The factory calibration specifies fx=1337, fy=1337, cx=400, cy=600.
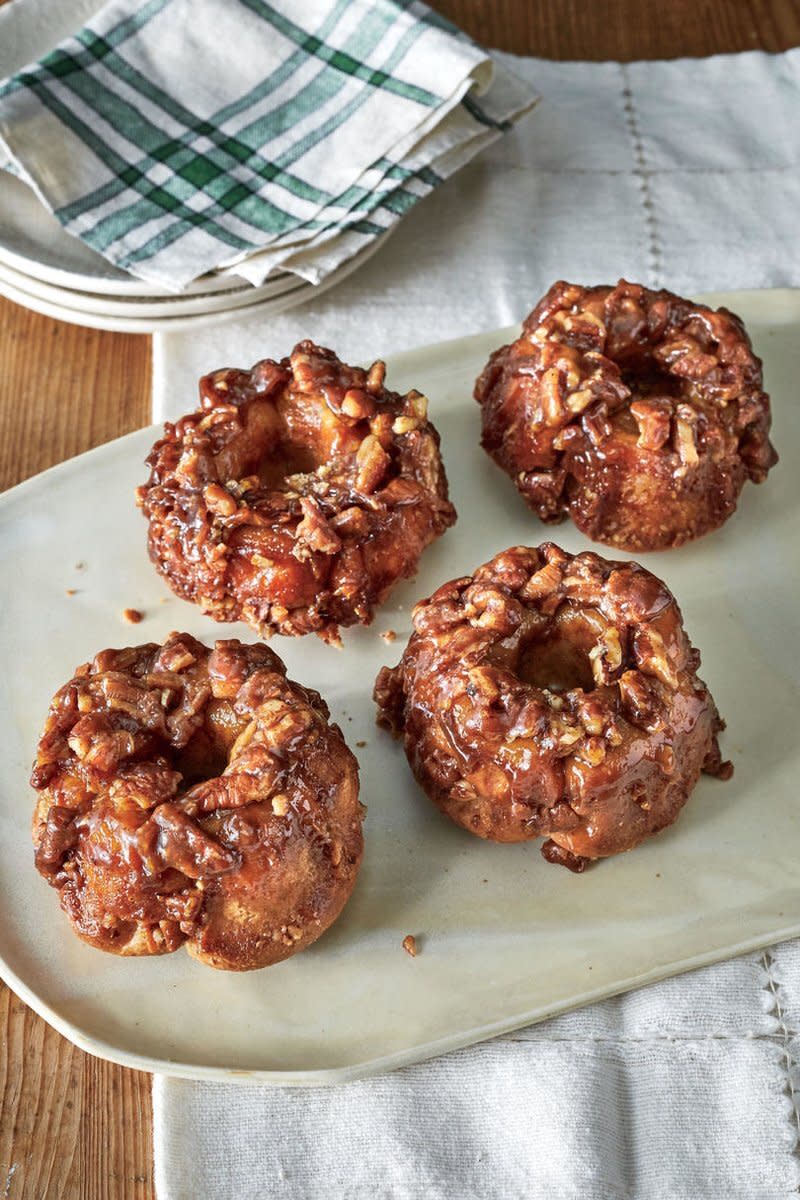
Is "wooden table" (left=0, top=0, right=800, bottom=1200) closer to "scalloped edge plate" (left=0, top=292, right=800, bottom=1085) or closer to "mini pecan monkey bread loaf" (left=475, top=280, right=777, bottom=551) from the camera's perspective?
"scalloped edge plate" (left=0, top=292, right=800, bottom=1085)

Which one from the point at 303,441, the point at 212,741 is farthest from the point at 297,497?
the point at 212,741

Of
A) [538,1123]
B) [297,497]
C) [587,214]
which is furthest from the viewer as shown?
[587,214]

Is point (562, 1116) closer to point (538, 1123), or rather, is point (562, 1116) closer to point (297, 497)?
point (538, 1123)

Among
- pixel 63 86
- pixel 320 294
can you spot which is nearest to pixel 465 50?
pixel 320 294

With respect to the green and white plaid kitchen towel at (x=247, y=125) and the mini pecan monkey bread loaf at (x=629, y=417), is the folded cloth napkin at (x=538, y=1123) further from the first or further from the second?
the green and white plaid kitchen towel at (x=247, y=125)

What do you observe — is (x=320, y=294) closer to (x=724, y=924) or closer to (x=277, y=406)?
(x=277, y=406)

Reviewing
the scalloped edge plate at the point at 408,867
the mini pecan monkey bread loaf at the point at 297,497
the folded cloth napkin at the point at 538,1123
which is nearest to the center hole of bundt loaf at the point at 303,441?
the mini pecan monkey bread loaf at the point at 297,497

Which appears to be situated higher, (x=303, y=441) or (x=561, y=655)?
(x=303, y=441)
